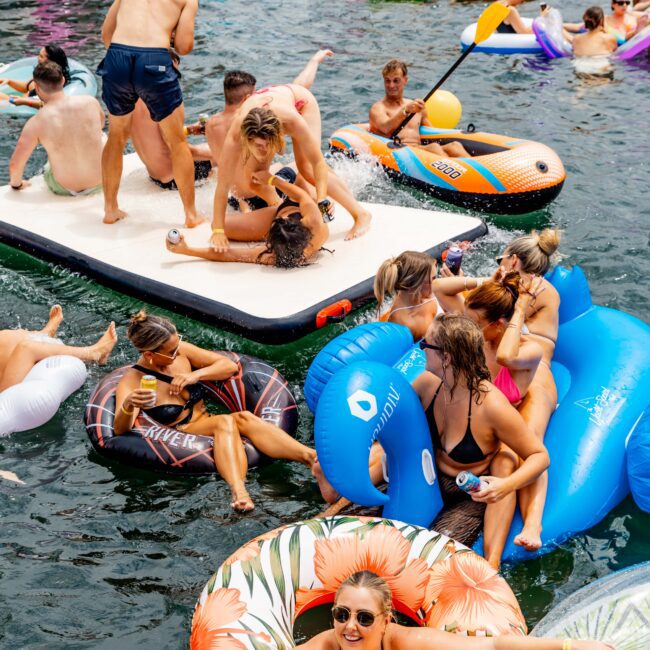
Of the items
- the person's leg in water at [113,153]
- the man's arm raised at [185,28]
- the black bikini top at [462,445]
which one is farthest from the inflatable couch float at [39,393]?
the man's arm raised at [185,28]

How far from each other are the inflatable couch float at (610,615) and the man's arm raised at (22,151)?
228 inches

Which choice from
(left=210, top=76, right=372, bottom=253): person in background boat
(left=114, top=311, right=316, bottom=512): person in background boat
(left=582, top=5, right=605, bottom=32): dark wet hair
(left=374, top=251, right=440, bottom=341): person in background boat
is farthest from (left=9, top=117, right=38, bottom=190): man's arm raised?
(left=582, top=5, right=605, bottom=32): dark wet hair

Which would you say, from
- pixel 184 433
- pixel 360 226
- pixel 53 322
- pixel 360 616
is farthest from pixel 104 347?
pixel 360 616

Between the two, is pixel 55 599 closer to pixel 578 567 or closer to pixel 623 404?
pixel 578 567

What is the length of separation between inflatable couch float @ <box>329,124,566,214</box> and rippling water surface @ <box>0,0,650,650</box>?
0.60 ft

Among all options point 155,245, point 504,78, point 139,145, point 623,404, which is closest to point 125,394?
point 155,245

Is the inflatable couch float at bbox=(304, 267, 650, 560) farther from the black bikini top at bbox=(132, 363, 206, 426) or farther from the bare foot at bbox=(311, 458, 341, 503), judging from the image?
the black bikini top at bbox=(132, 363, 206, 426)

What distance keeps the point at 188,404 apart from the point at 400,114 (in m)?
4.56

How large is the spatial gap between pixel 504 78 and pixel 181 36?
6.10 m

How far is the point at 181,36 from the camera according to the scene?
22.1ft

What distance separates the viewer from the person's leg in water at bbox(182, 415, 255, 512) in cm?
478

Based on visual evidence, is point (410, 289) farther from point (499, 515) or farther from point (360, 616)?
point (360, 616)

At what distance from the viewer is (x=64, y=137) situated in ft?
24.7

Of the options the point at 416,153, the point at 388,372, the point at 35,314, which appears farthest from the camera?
the point at 416,153
